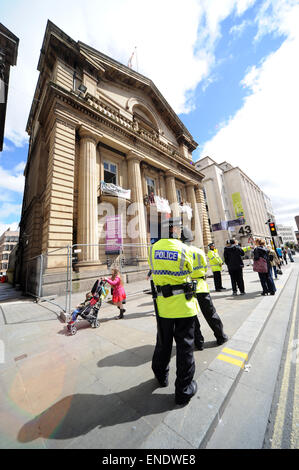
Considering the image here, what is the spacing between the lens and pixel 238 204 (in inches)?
1553

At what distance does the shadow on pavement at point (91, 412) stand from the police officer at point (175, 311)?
0.82ft

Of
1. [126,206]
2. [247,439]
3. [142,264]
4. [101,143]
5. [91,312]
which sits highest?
[101,143]

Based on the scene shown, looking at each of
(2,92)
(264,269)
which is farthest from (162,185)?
(2,92)

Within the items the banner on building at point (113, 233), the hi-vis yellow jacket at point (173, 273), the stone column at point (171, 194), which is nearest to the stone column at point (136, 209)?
the banner on building at point (113, 233)

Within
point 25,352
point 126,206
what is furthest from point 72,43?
point 25,352

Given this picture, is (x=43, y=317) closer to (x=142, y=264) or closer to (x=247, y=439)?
(x=247, y=439)

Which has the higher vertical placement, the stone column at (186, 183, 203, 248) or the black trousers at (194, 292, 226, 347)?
the stone column at (186, 183, 203, 248)

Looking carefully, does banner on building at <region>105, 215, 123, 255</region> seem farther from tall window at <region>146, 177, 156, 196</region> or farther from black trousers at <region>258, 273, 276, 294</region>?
black trousers at <region>258, 273, 276, 294</region>

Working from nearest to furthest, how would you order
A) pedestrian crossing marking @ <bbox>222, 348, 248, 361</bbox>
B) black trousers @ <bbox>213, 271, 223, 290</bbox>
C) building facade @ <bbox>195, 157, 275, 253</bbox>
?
pedestrian crossing marking @ <bbox>222, 348, 248, 361</bbox> → black trousers @ <bbox>213, 271, 223, 290</bbox> → building facade @ <bbox>195, 157, 275, 253</bbox>

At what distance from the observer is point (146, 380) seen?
7.54 feet

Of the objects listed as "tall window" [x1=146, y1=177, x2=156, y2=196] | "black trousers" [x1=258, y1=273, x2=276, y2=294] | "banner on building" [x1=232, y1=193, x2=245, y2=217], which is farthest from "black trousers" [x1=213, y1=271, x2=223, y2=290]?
"banner on building" [x1=232, y1=193, x2=245, y2=217]

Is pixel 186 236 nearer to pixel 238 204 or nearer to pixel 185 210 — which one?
pixel 185 210

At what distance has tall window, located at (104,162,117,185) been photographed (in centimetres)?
1387

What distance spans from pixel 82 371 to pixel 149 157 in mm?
16330
